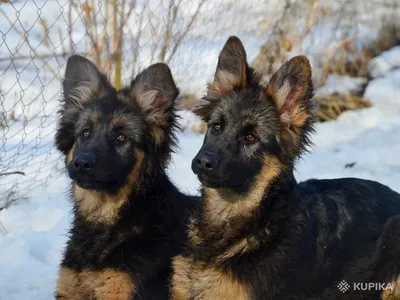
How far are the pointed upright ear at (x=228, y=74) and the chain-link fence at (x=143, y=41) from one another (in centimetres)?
272

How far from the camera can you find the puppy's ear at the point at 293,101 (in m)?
5.08

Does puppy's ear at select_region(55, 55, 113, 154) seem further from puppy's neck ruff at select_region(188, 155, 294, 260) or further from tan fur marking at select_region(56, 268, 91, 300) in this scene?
puppy's neck ruff at select_region(188, 155, 294, 260)

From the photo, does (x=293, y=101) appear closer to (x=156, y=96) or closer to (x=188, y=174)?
(x=156, y=96)

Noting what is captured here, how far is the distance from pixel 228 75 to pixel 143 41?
5.14m

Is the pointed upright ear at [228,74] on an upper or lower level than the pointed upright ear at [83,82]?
lower

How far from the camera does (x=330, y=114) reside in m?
11.0

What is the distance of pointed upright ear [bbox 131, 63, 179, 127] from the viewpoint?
225 inches

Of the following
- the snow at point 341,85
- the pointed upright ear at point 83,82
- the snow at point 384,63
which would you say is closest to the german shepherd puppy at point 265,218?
the pointed upright ear at point 83,82

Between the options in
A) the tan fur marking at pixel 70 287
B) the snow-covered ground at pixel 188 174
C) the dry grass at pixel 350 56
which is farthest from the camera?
the dry grass at pixel 350 56

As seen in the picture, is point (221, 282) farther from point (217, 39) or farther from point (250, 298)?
point (217, 39)

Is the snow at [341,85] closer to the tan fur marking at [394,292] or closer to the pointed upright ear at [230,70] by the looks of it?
the pointed upright ear at [230,70]

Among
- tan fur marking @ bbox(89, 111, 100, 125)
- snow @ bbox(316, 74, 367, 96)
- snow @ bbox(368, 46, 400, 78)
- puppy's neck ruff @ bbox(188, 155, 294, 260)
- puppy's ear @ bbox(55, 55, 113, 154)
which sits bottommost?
puppy's neck ruff @ bbox(188, 155, 294, 260)

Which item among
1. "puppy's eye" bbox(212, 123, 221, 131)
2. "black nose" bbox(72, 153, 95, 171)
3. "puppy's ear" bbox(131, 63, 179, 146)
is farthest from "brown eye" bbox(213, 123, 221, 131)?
"black nose" bbox(72, 153, 95, 171)

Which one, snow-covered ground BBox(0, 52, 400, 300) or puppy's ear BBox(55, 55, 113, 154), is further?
snow-covered ground BBox(0, 52, 400, 300)
